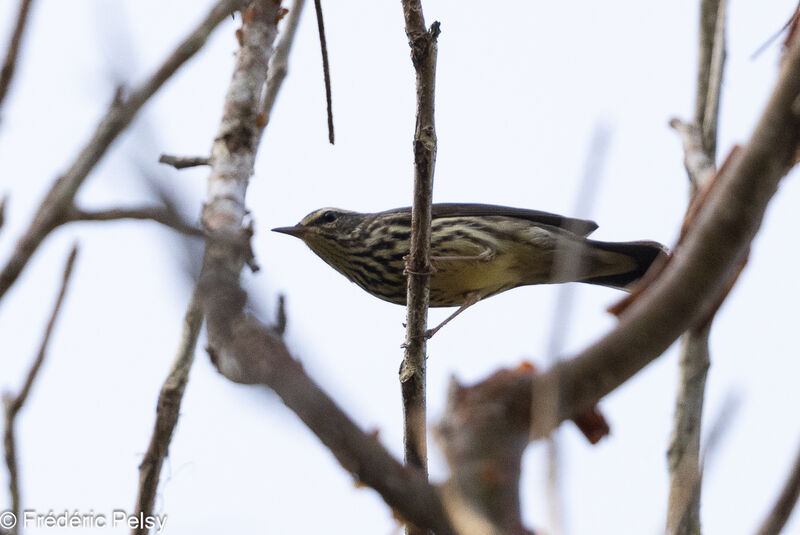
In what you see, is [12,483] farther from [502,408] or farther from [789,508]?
[789,508]

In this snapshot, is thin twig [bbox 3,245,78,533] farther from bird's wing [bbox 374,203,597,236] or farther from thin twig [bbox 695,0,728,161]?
bird's wing [bbox 374,203,597,236]

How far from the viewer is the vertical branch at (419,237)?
423 centimetres

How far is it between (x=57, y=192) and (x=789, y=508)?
2.53 meters

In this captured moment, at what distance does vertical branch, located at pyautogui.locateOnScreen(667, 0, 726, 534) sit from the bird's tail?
122 cm

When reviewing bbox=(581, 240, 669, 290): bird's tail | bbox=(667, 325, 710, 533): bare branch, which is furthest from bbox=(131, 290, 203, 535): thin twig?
bbox=(581, 240, 669, 290): bird's tail

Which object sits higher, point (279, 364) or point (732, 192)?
point (732, 192)

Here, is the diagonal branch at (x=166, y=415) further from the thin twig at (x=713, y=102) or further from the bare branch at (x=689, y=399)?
the thin twig at (x=713, y=102)

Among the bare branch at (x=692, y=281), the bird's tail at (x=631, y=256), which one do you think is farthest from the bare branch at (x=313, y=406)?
the bird's tail at (x=631, y=256)

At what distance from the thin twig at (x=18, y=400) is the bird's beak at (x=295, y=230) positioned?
4.76 m

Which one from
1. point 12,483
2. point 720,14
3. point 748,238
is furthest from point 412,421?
point 720,14

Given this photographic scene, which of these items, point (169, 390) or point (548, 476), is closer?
point (548, 476)

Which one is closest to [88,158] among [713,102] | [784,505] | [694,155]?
[784,505]

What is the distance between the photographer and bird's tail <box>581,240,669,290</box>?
7.26 m

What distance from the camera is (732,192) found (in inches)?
63.3
